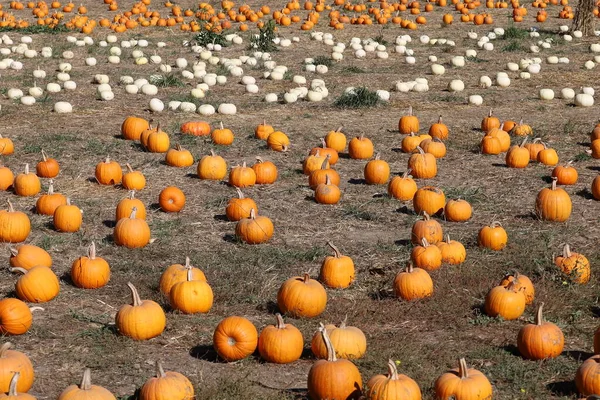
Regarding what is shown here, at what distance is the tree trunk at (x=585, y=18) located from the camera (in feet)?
69.9

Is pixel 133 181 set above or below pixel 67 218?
below

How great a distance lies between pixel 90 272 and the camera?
782 cm

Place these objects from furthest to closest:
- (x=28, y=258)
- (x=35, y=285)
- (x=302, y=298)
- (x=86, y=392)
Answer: (x=28, y=258) → (x=35, y=285) → (x=302, y=298) → (x=86, y=392)

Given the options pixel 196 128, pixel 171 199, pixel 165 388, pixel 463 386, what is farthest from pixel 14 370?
pixel 196 128

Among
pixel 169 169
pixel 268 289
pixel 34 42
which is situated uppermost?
pixel 268 289

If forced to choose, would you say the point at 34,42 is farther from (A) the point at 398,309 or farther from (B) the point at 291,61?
(A) the point at 398,309

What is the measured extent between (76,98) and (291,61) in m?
5.03

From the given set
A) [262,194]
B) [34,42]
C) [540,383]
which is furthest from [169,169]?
[34,42]

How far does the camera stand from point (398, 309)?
7441 millimetres

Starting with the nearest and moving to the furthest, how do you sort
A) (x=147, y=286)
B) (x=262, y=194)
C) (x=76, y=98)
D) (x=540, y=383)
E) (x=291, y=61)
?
1. (x=540, y=383)
2. (x=147, y=286)
3. (x=262, y=194)
4. (x=76, y=98)
5. (x=291, y=61)

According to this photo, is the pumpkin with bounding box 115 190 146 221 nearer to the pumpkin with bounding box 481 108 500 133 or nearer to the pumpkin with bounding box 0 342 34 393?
the pumpkin with bounding box 0 342 34 393

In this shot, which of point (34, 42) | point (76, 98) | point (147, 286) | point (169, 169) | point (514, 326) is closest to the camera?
point (514, 326)

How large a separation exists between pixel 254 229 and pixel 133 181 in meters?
2.41

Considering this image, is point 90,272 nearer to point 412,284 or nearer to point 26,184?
point 412,284
